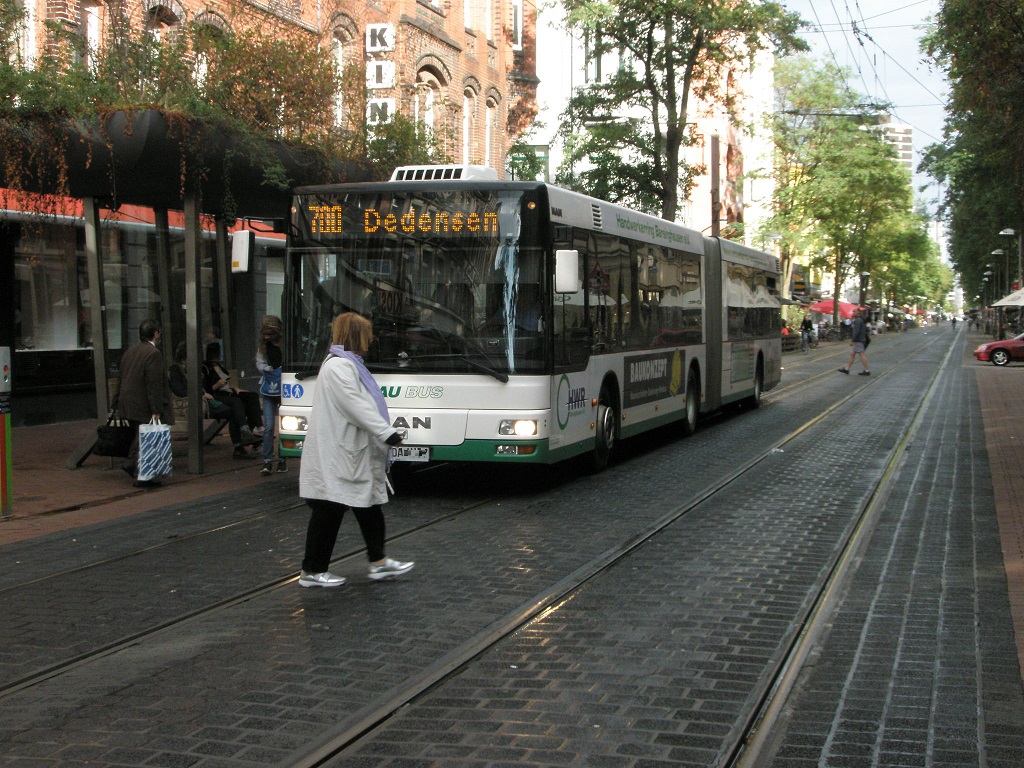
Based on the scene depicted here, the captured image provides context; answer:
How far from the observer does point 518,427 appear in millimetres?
11047

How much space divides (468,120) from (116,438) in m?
22.4

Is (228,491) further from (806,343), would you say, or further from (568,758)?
(806,343)

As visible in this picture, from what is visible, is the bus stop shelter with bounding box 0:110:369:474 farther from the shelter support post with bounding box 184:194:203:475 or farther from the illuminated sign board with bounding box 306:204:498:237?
the illuminated sign board with bounding box 306:204:498:237

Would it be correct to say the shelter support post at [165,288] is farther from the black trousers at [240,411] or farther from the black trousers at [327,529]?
the black trousers at [327,529]

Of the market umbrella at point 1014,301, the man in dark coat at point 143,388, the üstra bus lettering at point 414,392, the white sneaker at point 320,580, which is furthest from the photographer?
the market umbrella at point 1014,301

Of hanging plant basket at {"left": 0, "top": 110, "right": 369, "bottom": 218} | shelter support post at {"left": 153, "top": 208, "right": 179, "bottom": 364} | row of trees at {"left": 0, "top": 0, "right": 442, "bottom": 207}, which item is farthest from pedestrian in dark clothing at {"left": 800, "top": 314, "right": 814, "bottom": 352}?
hanging plant basket at {"left": 0, "top": 110, "right": 369, "bottom": 218}

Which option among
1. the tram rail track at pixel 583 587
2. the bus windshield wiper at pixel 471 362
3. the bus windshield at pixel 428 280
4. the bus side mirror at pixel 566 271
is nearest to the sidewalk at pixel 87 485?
the bus windshield at pixel 428 280

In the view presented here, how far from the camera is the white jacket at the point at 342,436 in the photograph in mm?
7207

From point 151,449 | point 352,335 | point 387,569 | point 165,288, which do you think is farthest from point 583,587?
point 165,288

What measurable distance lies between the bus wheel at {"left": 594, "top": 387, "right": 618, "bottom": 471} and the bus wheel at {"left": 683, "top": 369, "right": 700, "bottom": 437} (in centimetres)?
388

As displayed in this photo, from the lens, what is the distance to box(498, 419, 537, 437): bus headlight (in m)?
11.0

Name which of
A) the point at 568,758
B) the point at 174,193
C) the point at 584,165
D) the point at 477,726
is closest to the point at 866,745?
the point at 568,758

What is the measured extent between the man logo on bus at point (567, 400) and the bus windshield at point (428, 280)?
53 centimetres

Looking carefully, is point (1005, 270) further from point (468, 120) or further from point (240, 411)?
point (240, 411)
